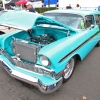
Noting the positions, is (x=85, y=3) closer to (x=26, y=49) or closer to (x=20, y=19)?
(x=20, y=19)

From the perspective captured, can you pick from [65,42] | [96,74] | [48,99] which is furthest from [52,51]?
[96,74]

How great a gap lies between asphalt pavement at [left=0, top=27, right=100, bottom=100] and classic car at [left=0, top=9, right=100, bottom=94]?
0.72 ft

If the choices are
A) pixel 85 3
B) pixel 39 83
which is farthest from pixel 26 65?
pixel 85 3

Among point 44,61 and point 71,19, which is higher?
point 71,19

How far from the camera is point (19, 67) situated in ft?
8.20

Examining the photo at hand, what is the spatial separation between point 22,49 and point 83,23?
69.1 inches

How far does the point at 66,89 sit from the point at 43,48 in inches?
37.9

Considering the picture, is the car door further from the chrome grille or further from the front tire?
the chrome grille

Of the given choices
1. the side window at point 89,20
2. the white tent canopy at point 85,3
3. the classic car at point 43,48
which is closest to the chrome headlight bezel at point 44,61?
the classic car at point 43,48

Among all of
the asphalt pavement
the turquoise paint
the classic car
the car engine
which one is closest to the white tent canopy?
the classic car

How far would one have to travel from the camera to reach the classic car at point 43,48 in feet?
6.91

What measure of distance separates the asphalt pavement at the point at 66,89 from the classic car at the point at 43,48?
0.22 m

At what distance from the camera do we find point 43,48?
7.37 feet

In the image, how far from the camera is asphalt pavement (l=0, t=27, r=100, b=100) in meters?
2.34
